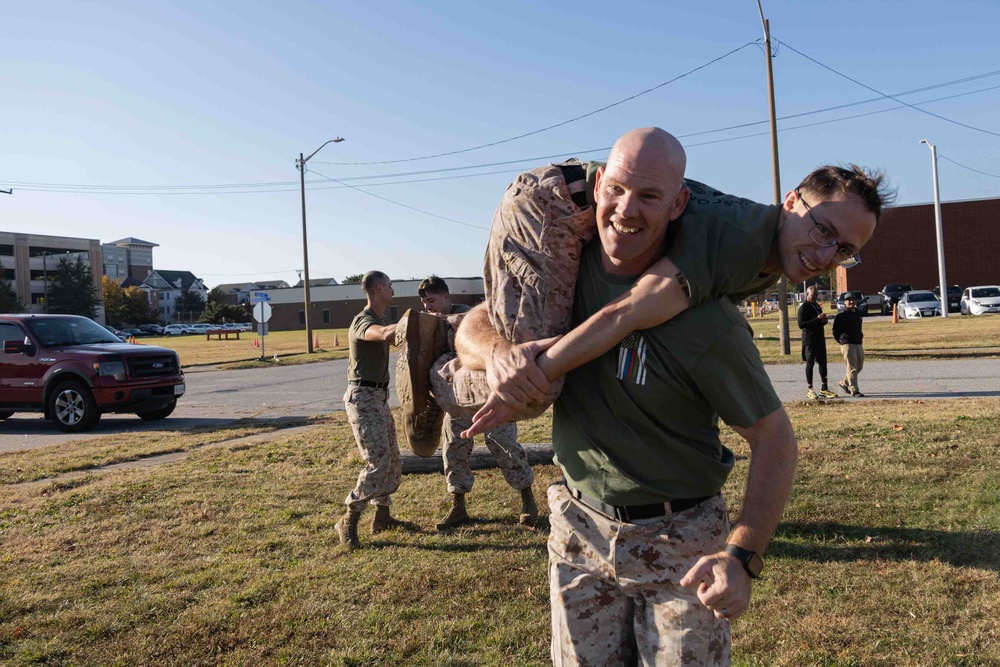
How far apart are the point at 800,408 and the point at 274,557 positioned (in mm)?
9206

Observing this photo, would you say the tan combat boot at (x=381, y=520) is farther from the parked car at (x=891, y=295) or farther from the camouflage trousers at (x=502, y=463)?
the parked car at (x=891, y=295)

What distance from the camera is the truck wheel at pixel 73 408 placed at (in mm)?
14250

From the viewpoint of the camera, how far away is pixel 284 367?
92.5 ft

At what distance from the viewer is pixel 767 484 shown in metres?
2.19

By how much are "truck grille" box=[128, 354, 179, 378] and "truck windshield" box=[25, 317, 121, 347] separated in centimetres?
96

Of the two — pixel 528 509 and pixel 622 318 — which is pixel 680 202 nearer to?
pixel 622 318

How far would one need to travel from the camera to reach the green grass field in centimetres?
450

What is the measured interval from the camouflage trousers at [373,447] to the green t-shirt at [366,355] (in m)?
0.12

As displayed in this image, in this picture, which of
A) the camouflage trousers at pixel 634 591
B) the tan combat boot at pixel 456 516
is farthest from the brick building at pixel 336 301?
the camouflage trousers at pixel 634 591

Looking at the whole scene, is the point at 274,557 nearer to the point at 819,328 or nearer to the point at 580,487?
the point at 580,487

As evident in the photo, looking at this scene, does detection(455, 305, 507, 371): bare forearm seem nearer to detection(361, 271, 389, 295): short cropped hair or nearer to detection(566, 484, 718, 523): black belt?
detection(566, 484, 718, 523): black belt

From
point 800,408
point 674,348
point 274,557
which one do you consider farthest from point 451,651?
point 800,408

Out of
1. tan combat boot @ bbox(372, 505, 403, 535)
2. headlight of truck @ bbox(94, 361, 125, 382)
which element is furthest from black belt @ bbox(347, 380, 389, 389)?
headlight of truck @ bbox(94, 361, 125, 382)

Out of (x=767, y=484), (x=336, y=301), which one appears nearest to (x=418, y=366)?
(x=767, y=484)
